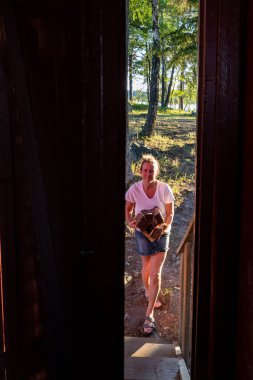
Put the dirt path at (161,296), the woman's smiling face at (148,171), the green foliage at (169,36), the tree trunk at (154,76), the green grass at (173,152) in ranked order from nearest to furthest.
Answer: the woman's smiling face at (148,171) < the dirt path at (161,296) < the green foliage at (169,36) < the green grass at (173,152) < the tree trunk at (154,76)

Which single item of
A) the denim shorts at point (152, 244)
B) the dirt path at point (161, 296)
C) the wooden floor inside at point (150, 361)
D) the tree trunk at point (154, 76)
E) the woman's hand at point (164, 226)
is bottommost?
the dirt path at point (161, 296)

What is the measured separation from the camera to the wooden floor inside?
2.98 metres

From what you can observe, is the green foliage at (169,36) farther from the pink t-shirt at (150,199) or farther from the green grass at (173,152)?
the pink t-shirt at (150,199)

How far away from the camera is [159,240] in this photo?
13.3 feet

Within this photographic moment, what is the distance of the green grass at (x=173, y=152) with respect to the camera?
33.4ft

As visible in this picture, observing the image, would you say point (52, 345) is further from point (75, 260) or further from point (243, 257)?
point (243, 257)

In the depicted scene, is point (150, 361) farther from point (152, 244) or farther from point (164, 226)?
point (164, 226)

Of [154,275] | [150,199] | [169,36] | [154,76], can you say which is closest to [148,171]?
[150,199]

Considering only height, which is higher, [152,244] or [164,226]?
[164,226]

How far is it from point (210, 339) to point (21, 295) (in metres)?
0.83

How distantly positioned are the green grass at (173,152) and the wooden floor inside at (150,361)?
577cm

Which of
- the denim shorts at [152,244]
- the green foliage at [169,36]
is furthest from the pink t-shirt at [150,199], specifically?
the green foliage at [169,36]

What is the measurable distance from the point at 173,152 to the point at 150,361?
9.30 meters

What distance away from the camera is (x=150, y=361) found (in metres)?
3.17
